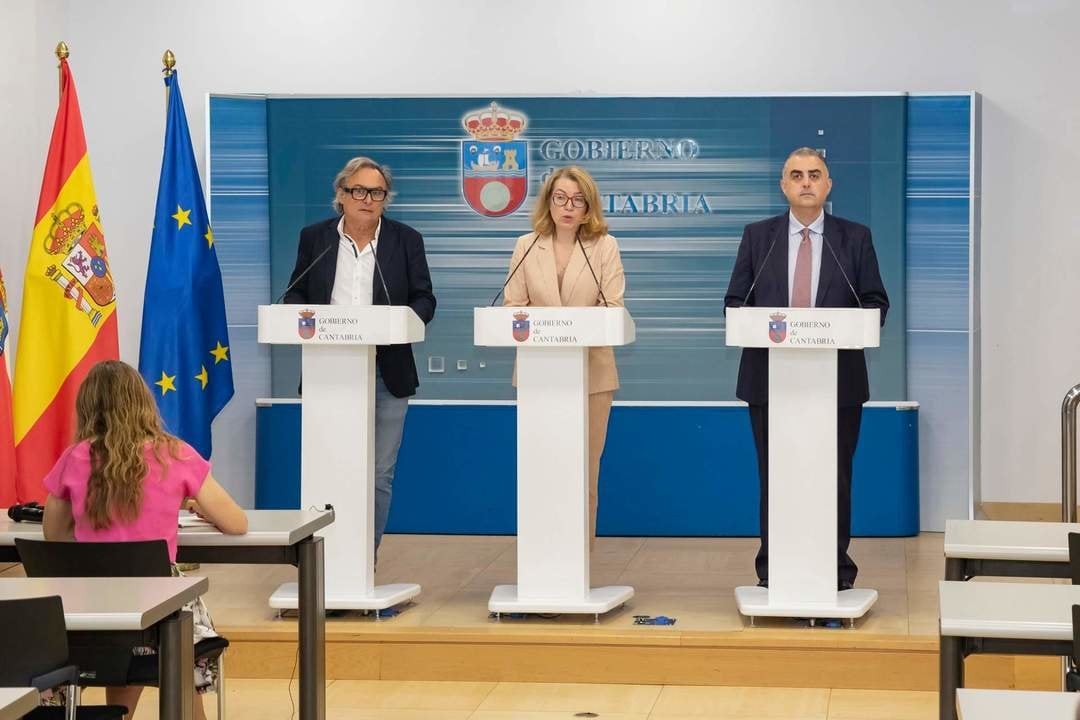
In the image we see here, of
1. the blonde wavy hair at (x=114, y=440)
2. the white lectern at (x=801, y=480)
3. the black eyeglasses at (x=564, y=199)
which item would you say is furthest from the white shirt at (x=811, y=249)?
the blonde wavy hair at (x=114, y=440)

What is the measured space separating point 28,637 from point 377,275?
121 inches

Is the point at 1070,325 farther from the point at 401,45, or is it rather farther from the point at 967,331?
the point at 401,45

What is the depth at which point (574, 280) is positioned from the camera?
5.58 metres

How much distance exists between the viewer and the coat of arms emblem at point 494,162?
7574mm

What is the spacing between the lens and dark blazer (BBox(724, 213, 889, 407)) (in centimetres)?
541

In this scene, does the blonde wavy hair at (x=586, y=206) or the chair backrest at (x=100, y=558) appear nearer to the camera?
the chair backrest at (x=100, y=558)

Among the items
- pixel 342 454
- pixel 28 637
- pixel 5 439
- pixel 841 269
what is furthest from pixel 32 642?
pixel 5 439

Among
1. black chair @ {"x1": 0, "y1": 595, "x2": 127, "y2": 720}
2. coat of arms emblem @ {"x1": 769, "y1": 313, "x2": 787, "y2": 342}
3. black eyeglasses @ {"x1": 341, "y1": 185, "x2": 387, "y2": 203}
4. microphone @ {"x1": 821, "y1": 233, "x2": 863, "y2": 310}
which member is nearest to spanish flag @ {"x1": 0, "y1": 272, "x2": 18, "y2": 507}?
black eyeglasses @ {"x1": 341, "y1": 185, "x2": 387, "y2": 203}

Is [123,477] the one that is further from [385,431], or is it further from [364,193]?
[364,193]

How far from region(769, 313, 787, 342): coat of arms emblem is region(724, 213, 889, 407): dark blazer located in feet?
1.08

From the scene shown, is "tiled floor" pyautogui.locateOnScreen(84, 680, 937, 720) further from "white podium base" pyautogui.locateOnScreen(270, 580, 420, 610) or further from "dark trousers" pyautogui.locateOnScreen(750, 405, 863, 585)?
"dark trousers" pyautogui.locateOnScreen(750, 405, 863, 585)

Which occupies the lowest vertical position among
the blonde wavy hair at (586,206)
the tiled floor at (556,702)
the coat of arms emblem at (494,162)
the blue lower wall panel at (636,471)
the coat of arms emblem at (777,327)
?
the tiled floor at (556,702)

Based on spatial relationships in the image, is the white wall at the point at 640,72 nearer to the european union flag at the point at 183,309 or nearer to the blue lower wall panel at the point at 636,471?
the blue lower wall panel at the point at 636,471

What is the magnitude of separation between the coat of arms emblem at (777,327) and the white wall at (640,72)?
9.12 ft
